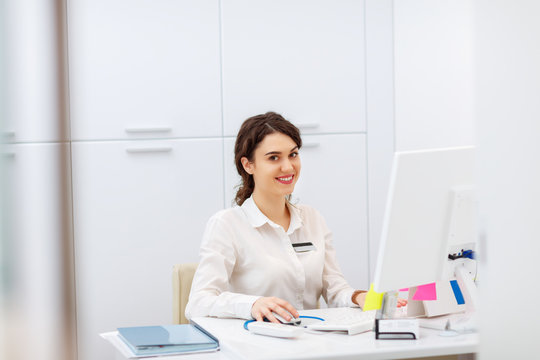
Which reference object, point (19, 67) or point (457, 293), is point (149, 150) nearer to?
point (457, 293)

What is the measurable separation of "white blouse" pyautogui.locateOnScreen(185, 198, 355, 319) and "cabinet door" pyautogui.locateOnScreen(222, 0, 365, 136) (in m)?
0.85

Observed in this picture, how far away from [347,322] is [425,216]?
382 mm

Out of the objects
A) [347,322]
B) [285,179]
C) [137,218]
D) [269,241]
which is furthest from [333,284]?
[137,218]

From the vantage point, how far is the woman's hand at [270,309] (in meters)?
1.67

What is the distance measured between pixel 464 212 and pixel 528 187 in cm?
79

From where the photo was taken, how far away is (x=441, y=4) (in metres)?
2.65

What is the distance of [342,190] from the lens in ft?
9.92

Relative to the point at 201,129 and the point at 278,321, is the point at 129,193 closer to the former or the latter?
the point at 201,129

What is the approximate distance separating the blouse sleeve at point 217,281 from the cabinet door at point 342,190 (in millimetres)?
978

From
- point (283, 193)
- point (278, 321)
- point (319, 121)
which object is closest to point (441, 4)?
point (319, 121)

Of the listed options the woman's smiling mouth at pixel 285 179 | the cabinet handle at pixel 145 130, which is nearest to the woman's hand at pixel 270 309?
the woman's smiling mouth at pixel 285 179

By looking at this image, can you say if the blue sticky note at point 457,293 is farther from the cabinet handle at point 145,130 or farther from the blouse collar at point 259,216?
the cabinet handle at point 145,130

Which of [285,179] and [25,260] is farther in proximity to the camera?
[285,179]

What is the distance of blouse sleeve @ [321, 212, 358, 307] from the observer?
2051 mm
